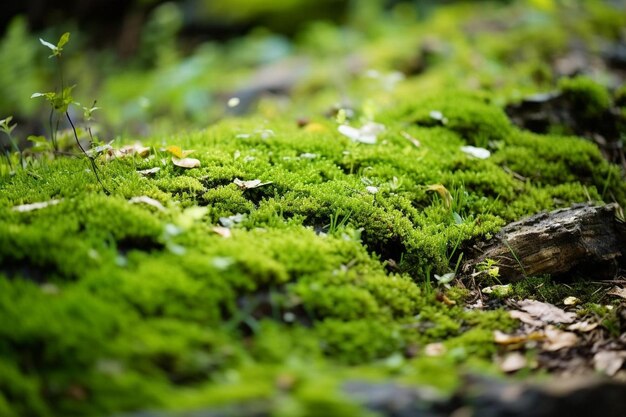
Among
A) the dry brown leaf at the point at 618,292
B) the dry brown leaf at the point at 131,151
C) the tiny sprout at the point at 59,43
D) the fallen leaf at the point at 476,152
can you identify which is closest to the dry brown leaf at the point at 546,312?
the dry brown leaf at the point at 618,292

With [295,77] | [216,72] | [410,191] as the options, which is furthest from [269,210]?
[216,72]

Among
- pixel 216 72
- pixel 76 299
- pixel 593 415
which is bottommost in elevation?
pixel 593 415

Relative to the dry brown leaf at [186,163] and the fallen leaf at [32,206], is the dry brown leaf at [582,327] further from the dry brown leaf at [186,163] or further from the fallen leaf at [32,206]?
the fallen leaf at [32,206]

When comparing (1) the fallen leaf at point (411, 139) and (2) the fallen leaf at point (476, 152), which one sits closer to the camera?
(2) the fallen leaf at point (476, 152)

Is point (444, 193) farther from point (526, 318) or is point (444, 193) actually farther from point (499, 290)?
point (526, 318)

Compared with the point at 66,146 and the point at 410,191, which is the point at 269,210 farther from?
the point at 66,146

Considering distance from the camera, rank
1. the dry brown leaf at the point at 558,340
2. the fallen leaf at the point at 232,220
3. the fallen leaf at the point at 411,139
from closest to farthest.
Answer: the dry brown leaf at the point at 558,340 < the fallen leaf at the point at 232,220 < the fallen leaf at the point at 411,139

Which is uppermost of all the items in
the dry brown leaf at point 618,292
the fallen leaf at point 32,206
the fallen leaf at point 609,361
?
the fallen leaf at point 32,206

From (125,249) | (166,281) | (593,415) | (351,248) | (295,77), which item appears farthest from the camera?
(295,77)
